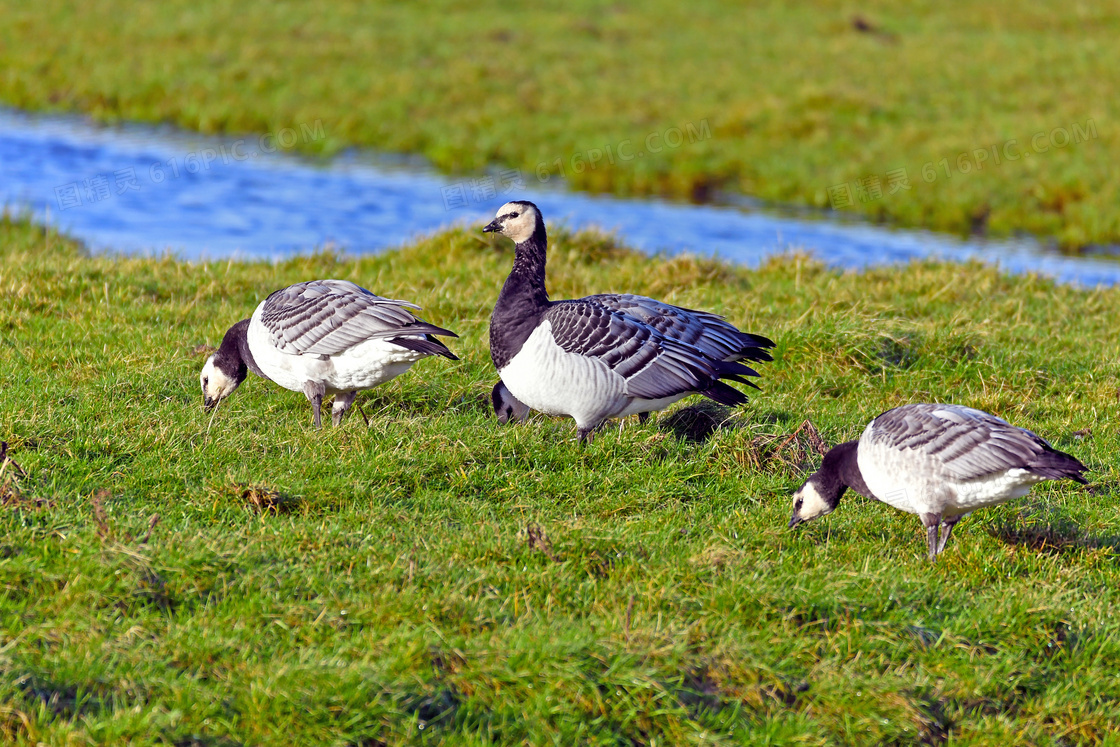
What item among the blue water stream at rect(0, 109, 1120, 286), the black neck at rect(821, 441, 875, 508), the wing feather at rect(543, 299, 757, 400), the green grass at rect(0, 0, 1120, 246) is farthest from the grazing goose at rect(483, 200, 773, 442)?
the green grass at rect(0, 0, 1120, 246)

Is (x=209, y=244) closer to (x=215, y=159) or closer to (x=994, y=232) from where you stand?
(x=215, y=159)

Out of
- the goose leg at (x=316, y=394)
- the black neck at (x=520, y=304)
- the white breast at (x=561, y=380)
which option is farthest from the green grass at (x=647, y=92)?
the goose leg at (x=316, y=394)

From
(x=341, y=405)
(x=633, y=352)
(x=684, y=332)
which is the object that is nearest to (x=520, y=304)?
(x=633, y=352)

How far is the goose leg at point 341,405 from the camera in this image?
8.97 m

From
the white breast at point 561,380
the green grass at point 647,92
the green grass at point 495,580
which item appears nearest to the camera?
the green grass at point 495,580

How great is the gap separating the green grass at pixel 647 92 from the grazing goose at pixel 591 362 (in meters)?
16.9

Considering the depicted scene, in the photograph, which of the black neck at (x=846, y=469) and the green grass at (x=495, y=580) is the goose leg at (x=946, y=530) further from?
the black neck at (x=846, y=469)

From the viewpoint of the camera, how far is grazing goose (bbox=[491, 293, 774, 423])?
868 centimetres

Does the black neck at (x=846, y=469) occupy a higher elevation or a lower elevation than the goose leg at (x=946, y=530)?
higher

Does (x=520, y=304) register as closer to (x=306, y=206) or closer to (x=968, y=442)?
(x=968, y=442)

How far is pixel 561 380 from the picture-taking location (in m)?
8.12

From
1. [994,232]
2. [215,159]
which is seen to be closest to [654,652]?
[994,232]

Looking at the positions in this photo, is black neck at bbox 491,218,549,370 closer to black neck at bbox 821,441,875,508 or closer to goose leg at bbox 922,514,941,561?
black neck at bbox 821,441,875,508

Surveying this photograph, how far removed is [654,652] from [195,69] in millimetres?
30405
